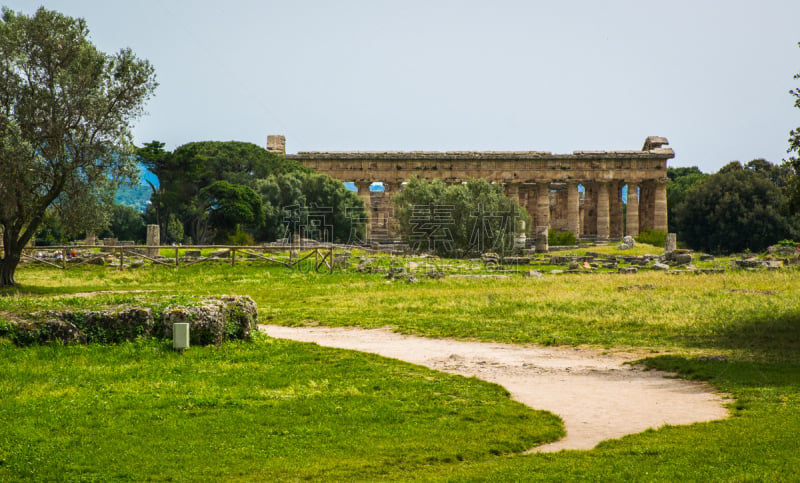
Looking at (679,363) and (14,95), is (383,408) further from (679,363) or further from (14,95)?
(14,95)

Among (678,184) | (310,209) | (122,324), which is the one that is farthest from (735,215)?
(122,324)

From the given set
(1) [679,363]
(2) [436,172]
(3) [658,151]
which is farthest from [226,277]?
(3) [658,151]

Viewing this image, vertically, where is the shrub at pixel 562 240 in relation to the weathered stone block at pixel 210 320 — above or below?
above

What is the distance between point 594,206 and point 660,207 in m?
8.23

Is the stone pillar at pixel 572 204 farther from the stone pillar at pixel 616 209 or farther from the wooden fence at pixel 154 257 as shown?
the wooden fence at pixel 154 257

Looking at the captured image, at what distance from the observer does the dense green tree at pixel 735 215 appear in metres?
67.9

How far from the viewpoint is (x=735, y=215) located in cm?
6875

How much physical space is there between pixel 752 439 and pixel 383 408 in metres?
4.20

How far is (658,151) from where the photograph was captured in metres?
84.8

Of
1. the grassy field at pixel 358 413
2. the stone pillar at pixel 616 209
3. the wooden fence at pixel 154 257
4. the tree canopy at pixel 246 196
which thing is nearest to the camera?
the grassy field at pixel 358 413

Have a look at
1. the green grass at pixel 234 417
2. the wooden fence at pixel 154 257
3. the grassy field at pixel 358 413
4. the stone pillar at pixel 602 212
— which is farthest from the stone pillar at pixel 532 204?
the green grass at pixel 234 417

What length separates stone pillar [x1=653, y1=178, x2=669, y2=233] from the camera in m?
83.6

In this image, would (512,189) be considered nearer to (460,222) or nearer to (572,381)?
(460,222)

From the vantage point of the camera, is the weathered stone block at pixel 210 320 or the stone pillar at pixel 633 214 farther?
the stone pillar at pixel 633 214
